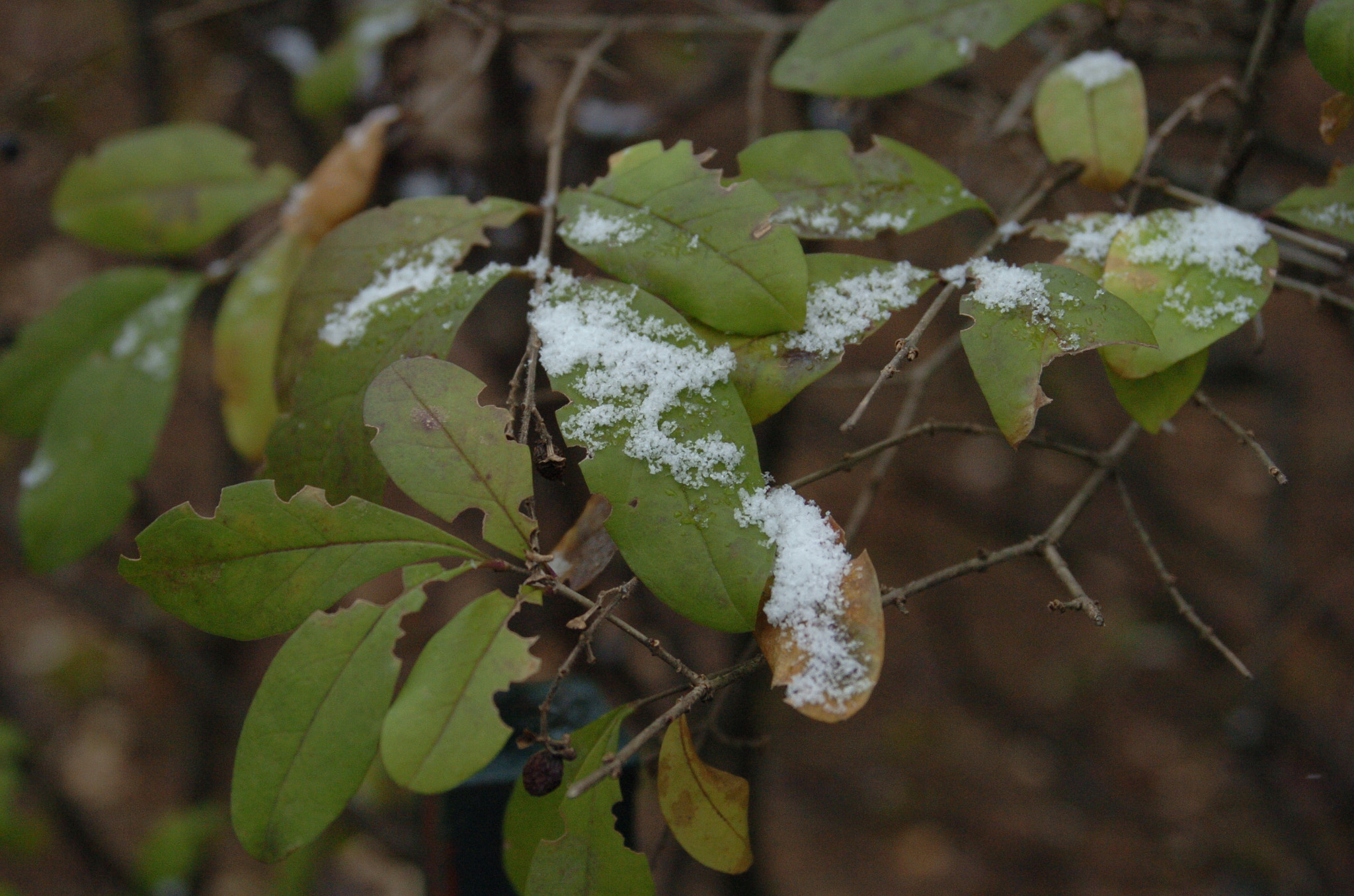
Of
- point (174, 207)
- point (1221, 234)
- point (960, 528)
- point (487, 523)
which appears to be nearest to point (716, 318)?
point (487, 523)

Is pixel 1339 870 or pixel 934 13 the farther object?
pixel 1339 870

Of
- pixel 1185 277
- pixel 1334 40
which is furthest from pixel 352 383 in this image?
pixel 1334 40

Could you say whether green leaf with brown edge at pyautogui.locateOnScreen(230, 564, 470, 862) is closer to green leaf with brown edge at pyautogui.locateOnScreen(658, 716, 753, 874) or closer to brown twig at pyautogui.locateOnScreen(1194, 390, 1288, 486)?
green leaf with brown edge at pyautogui.locateOnScreen(658, 716, 753, 874)

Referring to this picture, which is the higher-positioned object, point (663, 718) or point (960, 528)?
point (663, 718)

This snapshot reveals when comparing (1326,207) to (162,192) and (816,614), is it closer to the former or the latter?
(816,614)

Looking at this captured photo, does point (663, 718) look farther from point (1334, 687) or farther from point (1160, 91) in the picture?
point (1334, 687)

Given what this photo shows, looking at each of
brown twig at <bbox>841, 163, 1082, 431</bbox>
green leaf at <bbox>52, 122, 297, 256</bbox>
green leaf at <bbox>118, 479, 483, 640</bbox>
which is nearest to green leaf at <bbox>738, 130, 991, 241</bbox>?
brown twig at <bbox>841, 163, 1082, 431</bbox>
